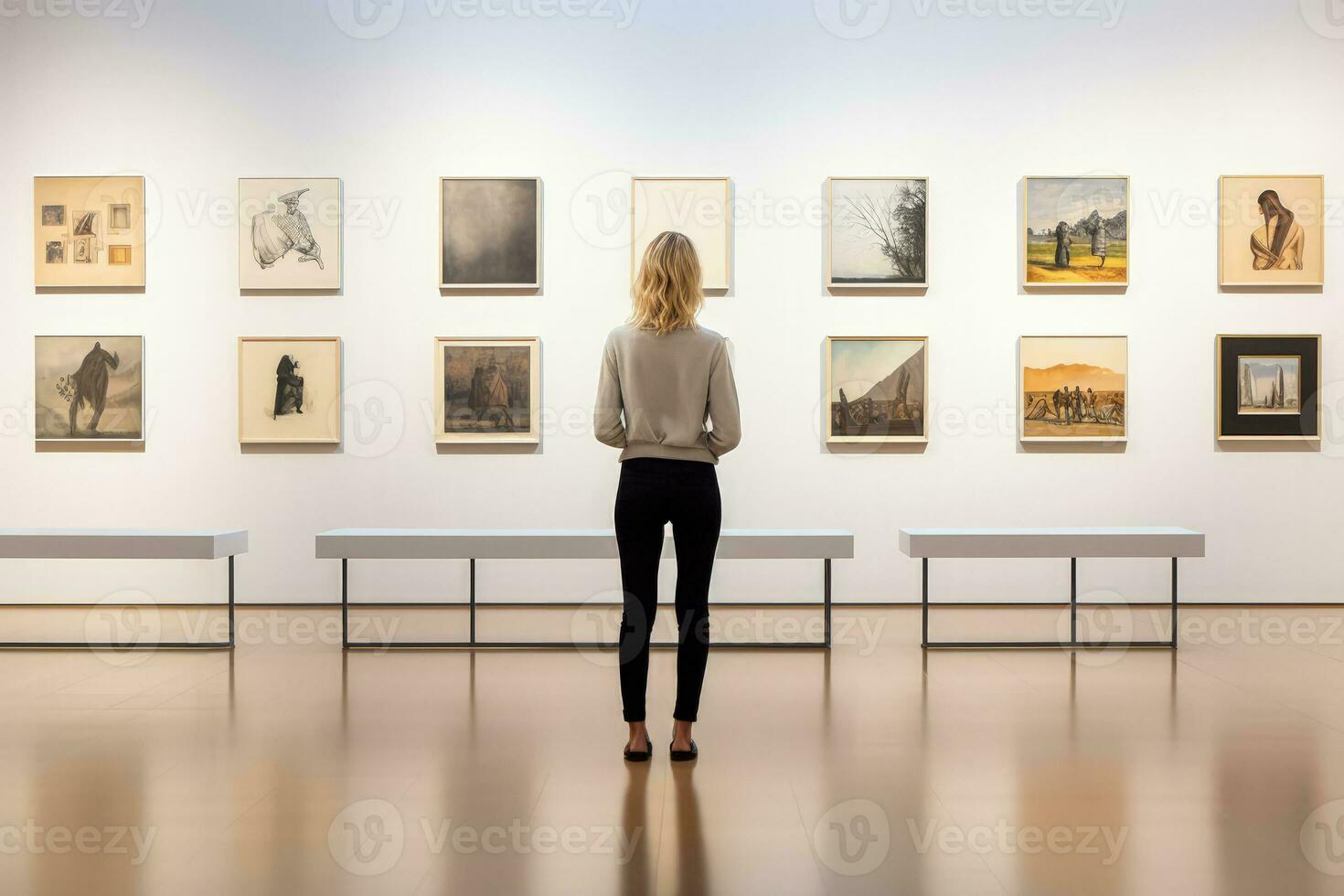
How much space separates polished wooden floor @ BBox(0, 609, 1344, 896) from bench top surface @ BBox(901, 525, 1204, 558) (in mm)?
912

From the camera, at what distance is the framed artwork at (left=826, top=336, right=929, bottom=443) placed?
412 inches

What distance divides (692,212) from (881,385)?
104 inches

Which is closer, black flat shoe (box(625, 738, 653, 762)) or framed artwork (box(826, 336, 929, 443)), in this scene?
black flat shoe (box(625, 738, 653, 762))

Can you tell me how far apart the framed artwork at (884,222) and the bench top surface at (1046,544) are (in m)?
3.05

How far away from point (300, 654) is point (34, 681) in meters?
1.82

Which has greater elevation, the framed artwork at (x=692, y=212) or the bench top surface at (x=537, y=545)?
the framed artwork at (x=692, y=212)

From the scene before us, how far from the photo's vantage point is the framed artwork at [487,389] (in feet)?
34.3

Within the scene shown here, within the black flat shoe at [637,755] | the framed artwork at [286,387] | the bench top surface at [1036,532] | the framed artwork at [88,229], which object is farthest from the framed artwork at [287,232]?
the black flat shoe at [637,755]

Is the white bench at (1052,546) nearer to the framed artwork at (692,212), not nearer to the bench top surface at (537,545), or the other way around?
the bench top surface at (537,545)

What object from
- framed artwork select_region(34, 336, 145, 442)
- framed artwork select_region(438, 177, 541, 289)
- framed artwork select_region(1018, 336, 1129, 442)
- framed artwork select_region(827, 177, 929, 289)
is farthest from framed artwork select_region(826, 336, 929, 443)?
framed artwork select_region(34, 336, 145, 442)

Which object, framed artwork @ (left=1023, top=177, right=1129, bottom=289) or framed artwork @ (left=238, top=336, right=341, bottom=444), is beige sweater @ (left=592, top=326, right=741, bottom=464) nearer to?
framed artwork @ (left=238, top=336, right=341, bottom=444)

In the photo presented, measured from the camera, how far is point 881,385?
34.4 ft

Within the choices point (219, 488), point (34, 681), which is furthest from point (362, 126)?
point (34, 681)

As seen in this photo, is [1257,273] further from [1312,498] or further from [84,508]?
[84,508]
